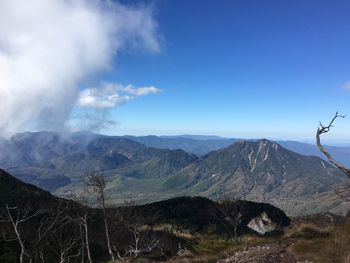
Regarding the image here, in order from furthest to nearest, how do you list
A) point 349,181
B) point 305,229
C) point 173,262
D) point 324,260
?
point 305,229 < point 173,262 < point 349,181 < point 324,260

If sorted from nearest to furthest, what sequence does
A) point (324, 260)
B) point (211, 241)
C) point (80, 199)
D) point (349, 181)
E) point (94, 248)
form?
point (324, 260) < point (349, 181) < point (211, 241) < point (80, 199) < point (94, 248)

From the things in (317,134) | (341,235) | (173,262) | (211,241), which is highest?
(317,134)

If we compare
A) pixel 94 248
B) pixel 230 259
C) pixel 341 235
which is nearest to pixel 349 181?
pixel 341 235

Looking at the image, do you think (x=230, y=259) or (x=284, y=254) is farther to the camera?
(x=230, y=259)

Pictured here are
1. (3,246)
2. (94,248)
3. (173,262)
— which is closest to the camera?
(173,262)

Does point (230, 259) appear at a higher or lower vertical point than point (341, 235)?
lower

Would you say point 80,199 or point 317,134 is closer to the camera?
point 317,134

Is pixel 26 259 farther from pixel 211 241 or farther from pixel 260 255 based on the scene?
pixel 260 255

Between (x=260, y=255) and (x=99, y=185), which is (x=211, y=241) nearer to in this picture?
(x=99, y=185)

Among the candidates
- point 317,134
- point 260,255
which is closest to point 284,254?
point 260,255
